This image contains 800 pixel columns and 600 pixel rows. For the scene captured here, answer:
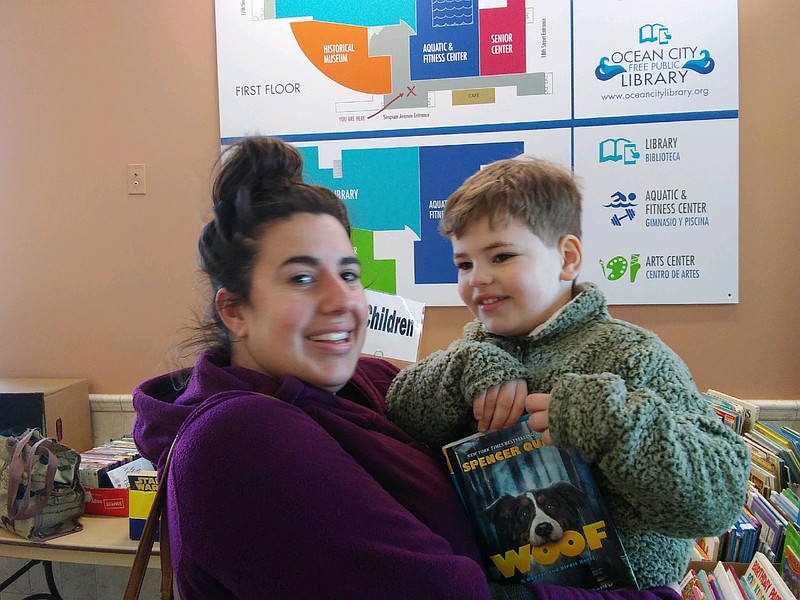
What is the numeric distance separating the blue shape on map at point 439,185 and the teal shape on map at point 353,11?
0.54 meters

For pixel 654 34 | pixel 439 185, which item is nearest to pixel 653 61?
pixel 654 34

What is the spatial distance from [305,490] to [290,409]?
129 millimetres

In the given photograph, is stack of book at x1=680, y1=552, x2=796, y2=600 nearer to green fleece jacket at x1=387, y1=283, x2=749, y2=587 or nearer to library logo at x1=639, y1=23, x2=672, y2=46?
green fleece jacket at x1=387, y1=283, x2=749, y2=587

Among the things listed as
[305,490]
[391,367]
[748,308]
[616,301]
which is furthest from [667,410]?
[748,308]

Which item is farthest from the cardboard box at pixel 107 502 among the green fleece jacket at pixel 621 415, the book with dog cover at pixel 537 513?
the book with dog cover at pixel 537 513

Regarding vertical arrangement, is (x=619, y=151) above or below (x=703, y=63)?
below

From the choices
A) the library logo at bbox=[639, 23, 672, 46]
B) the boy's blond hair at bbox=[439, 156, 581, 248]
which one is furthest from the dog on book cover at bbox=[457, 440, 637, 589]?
the library logo at bbox=[639, 23, 672, 46]

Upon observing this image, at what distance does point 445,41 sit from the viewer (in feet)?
7.90

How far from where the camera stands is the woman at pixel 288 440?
0.73 meters

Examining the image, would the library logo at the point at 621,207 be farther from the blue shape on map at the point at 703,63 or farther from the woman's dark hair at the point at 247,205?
the woman's dark hair at the point at 247,205

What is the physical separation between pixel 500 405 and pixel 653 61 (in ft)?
6.35

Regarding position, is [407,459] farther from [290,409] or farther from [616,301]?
[616,301]

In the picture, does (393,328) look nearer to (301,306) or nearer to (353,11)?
(301,306)

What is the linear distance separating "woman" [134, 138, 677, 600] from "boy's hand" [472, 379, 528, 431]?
121mm
